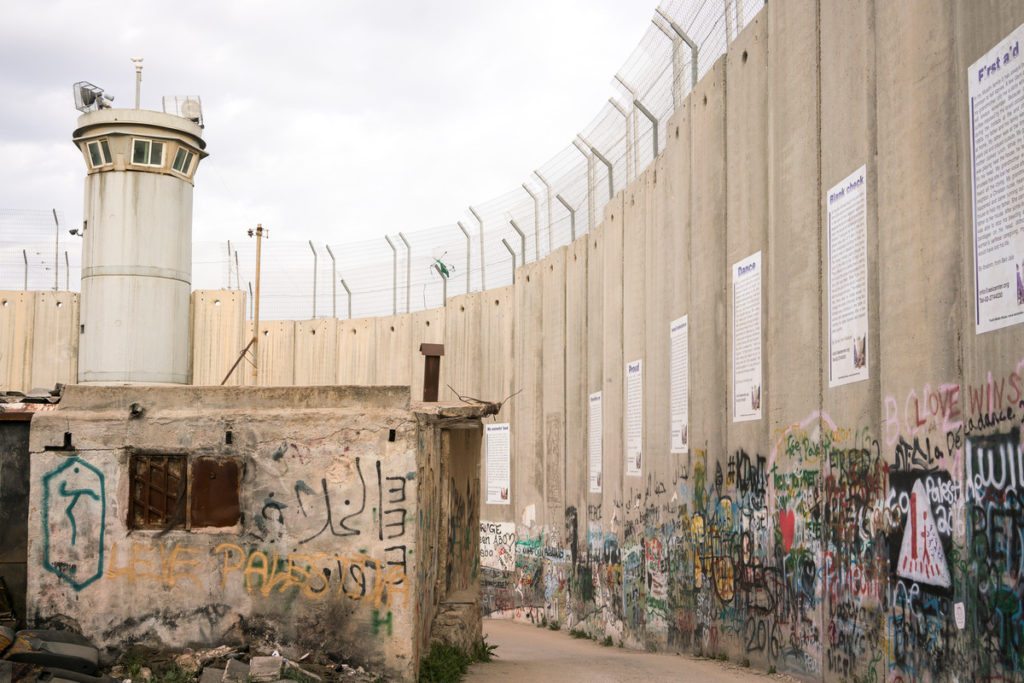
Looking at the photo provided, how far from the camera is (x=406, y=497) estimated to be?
8867 millimetres

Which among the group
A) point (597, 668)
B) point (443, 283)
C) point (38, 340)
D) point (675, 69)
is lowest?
point (597, 668)

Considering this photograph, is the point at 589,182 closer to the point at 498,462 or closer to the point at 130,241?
the point at 498,462

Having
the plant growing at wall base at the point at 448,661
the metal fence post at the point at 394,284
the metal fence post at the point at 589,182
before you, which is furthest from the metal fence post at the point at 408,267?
the plant growing at wall base at the point at 448,661

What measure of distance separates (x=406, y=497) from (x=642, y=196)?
7.69 metres

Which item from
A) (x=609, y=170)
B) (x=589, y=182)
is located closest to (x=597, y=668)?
(x=609, y=170)

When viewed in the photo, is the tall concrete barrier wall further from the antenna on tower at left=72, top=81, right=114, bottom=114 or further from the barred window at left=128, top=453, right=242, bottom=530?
the antenna on tower at left=72, top=81, right=114, bottom=114

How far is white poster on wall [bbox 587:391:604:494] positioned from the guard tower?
9.94m

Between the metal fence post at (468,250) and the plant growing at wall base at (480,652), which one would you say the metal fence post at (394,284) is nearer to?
the metal fence post at (468,250)

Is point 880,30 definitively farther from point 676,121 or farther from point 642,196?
point 642,196

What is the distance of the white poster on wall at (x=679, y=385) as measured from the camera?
518 inches

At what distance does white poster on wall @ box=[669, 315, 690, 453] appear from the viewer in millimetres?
13156

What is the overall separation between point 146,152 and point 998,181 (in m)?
19.7

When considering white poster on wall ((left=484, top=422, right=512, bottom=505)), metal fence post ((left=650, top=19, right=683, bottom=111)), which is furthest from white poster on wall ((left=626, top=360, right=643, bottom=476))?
white poster on wall ((left=484, top=422, right=512, bottom=505))

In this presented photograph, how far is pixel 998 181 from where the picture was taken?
254 inches
